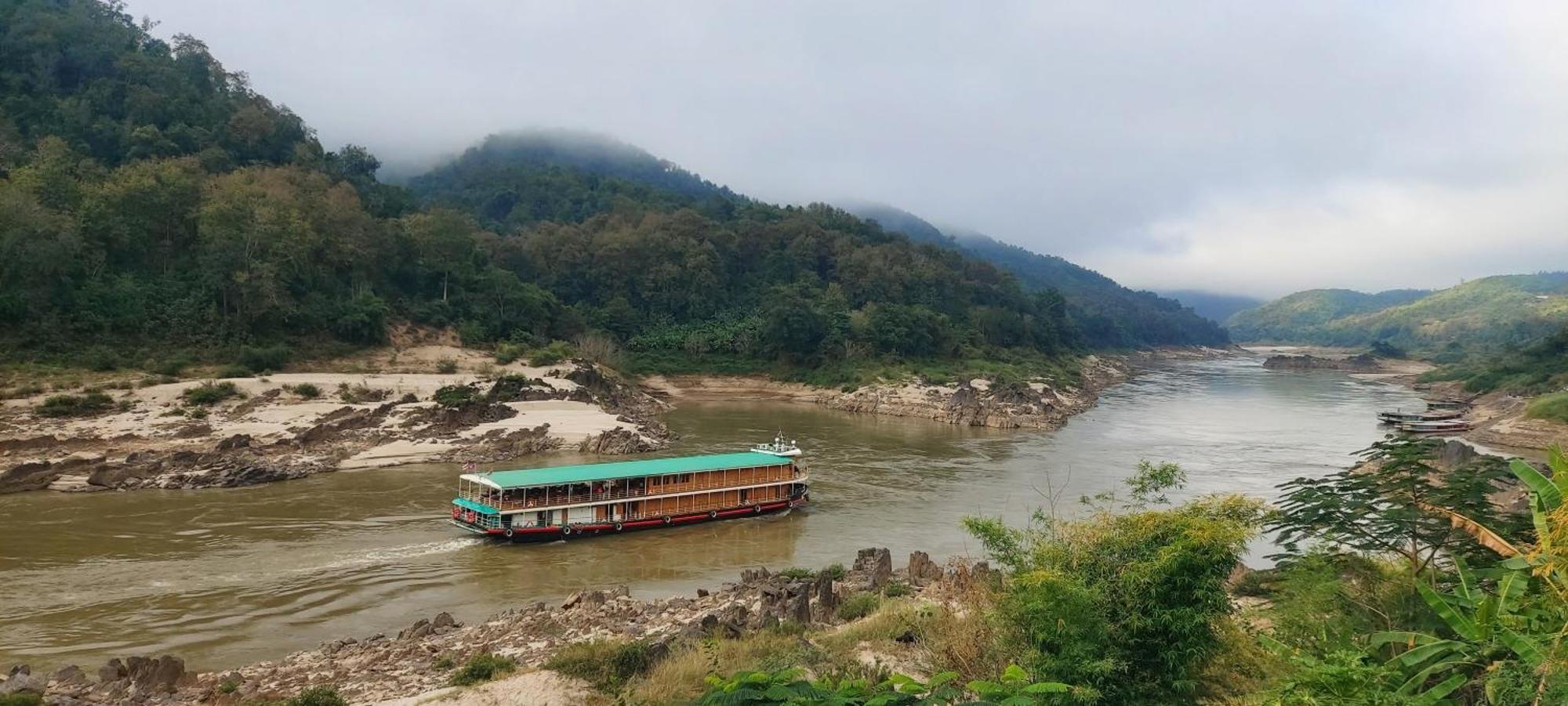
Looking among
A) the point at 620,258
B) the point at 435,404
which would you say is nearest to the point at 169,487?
the point at 435,404

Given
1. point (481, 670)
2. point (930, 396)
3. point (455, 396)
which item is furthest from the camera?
point (930, 396)

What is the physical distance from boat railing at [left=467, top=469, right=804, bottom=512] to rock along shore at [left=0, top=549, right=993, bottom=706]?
6957 millimetres

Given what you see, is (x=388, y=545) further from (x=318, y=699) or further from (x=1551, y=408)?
(x=1551, y=408)

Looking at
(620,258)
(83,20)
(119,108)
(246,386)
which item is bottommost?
(246,386)

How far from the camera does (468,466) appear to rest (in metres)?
34.0

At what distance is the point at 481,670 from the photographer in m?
15.7

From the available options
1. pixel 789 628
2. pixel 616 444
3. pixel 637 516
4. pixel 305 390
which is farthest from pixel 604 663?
pixel 305 390

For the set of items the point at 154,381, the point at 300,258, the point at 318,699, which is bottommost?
the point at 318,699

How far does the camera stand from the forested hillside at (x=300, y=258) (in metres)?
45.6

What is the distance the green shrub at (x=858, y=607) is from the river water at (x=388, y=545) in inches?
289

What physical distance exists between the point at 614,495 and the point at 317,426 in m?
19.5

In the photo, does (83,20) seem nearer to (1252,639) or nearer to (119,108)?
(119,108)

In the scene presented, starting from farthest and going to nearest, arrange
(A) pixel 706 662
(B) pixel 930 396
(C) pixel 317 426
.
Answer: (B) pixel 930 396, (C) pixel 317 426, (A) pixel 706 662

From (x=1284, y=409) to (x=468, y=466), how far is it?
74.0 metres
